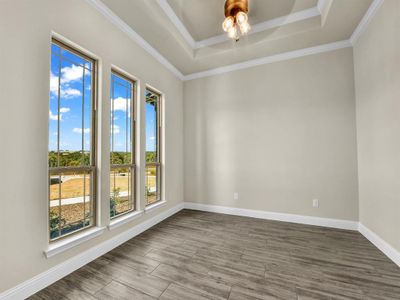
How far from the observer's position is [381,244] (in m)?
2.29

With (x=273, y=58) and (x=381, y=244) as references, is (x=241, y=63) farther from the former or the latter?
(x=381, y=244)

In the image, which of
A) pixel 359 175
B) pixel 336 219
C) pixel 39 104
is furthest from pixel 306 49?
pixel 39 104

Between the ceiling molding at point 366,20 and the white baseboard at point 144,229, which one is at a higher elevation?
the ceiling molding at point 366,20

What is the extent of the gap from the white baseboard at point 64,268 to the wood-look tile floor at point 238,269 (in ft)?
0.20

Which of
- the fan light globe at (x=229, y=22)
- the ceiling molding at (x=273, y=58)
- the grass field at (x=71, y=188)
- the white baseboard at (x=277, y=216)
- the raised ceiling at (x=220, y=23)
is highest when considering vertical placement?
the raised ceiling at (x=220, y=23)

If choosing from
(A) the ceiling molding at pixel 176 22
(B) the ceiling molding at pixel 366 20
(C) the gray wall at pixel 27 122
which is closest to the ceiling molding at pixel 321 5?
(B) the ceiling molding at pixel 366 20

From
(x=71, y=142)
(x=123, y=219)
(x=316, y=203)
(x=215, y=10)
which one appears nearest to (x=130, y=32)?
(x=215, y=10)

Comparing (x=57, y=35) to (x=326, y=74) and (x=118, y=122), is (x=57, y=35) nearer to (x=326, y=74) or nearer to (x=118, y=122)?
(x=118, y=122)

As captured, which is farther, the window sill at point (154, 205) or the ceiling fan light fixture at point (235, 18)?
the window sill at point (154, 205)

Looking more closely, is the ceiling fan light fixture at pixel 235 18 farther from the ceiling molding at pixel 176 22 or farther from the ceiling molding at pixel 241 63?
the ceiling molding at pixel 241 63

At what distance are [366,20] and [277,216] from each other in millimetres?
3304

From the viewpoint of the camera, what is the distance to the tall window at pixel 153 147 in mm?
3307

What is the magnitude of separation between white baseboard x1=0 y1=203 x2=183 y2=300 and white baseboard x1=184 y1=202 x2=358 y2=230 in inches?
60.9

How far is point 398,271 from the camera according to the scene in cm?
189
